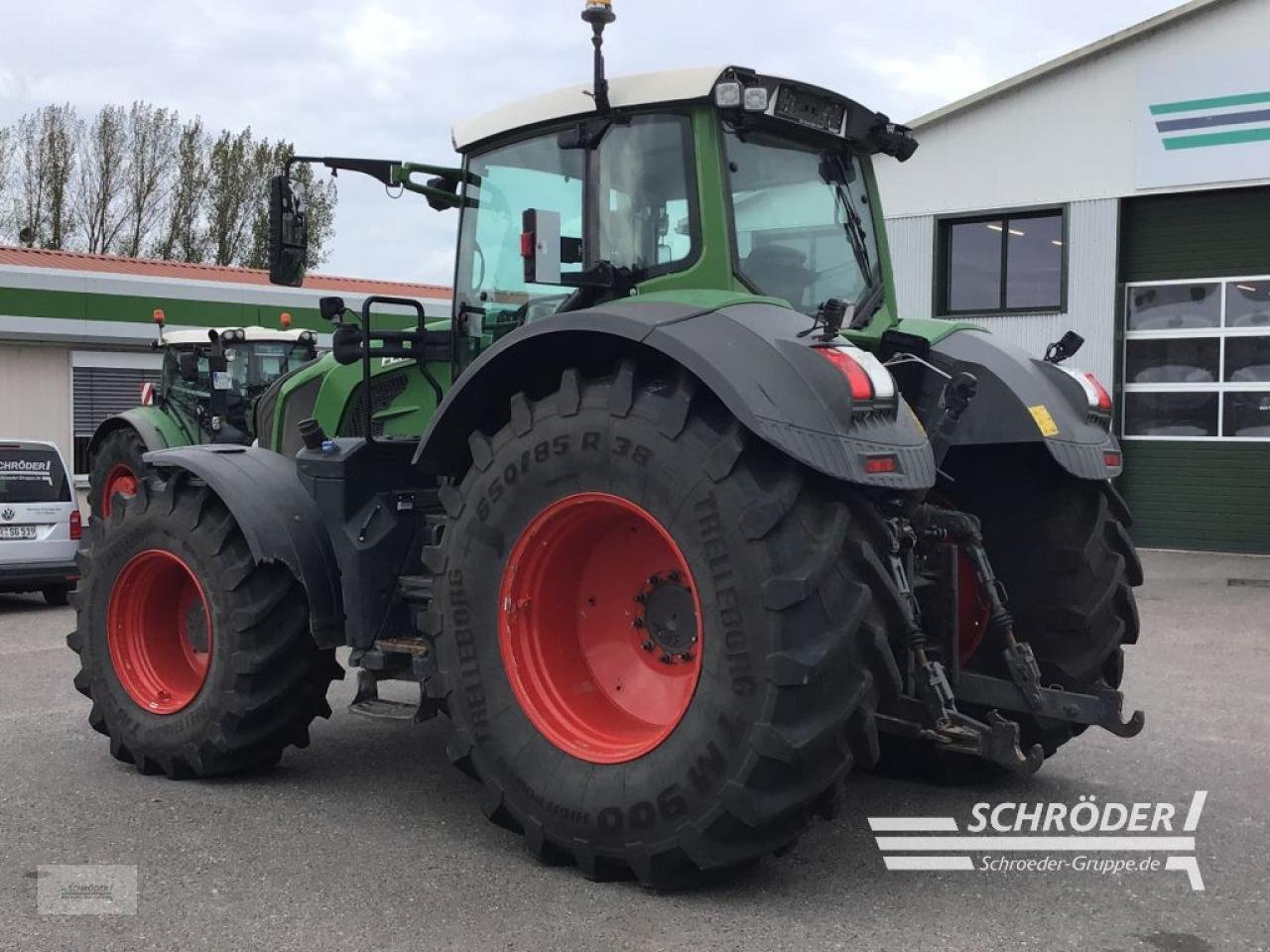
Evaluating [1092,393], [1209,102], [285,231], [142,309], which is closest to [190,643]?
[285,231]

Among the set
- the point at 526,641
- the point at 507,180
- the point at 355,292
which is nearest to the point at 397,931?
the point at 526,641

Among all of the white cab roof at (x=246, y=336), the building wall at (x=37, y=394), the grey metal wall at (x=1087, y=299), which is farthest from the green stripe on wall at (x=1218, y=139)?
the building wall at (x=37, y=394)

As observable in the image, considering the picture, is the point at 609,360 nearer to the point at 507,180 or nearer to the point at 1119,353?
the point at 507,180

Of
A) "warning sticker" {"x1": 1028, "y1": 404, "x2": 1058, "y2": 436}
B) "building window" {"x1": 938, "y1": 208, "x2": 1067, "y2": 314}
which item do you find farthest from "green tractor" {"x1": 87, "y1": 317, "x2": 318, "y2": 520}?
"warning sticker" {"x1": 1028, "y1": 404, "x2": 1058, "y2": 436}

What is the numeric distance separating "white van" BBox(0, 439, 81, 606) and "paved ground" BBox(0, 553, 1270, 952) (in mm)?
6089

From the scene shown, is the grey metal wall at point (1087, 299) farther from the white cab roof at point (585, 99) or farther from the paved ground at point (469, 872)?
the white cab roof at point (585, 99)

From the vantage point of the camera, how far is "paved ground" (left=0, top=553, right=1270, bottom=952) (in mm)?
4062

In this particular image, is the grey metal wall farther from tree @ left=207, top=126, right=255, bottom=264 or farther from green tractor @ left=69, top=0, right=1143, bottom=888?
tree @ left=207, top=126, right=255, bottom=264

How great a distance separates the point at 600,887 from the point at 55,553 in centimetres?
1000

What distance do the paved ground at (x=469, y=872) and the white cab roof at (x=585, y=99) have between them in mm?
2736

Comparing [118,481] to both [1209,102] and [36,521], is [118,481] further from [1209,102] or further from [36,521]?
[1209,102]

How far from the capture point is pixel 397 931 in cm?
410

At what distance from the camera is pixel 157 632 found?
6230 mm

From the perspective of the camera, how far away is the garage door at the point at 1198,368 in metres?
16.2
